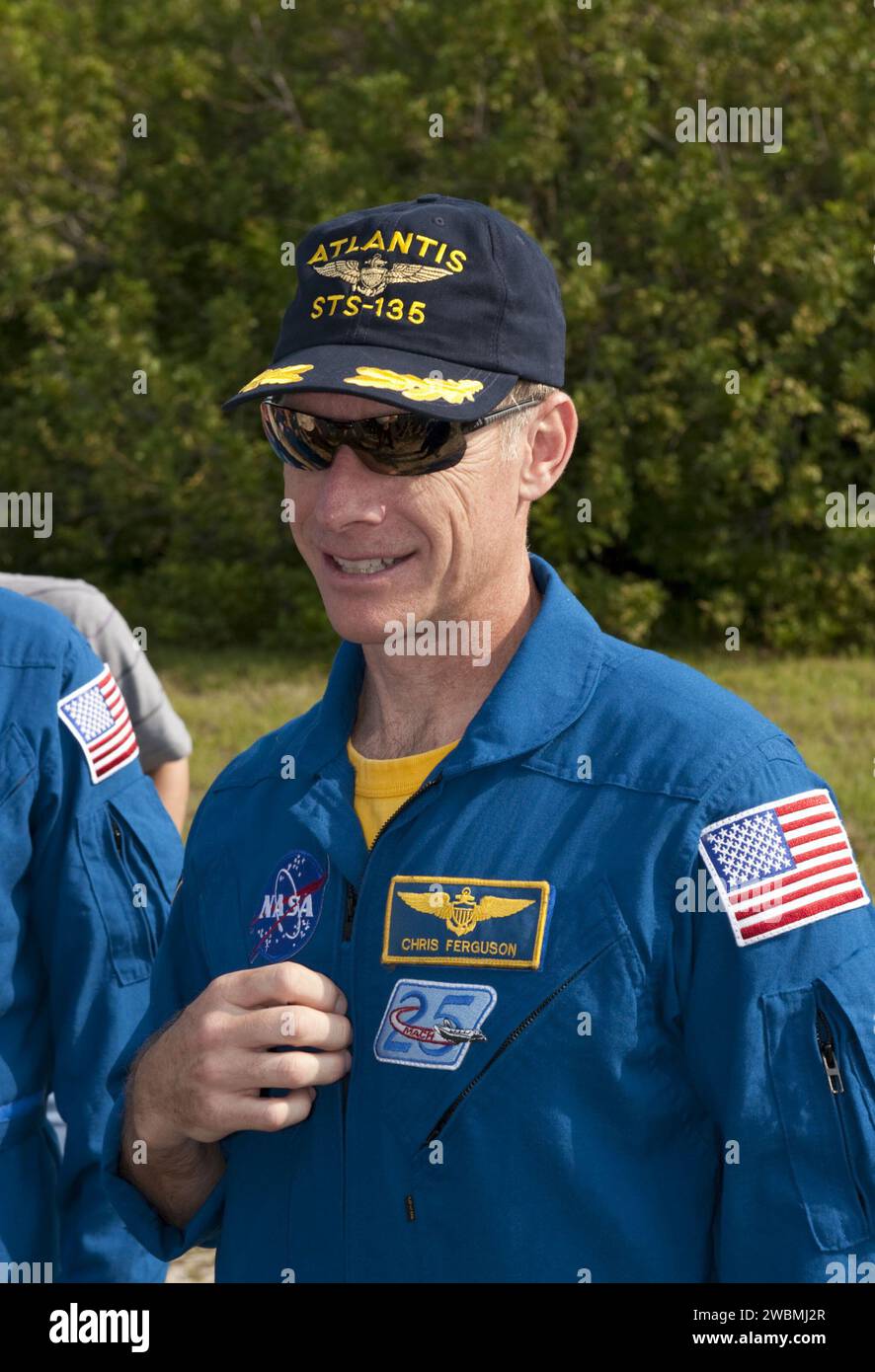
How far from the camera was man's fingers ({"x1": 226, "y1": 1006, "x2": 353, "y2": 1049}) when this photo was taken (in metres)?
1.76

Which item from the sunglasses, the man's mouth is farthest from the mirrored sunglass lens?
the man's mouth

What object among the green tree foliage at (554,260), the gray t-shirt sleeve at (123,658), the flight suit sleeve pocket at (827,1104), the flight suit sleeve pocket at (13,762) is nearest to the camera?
the flight suit sleeve pocket at (827,1104)

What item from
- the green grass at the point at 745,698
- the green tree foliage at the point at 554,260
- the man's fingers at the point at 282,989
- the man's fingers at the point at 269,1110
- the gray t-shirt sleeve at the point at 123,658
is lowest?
the man's fingers at the point at 269,1110

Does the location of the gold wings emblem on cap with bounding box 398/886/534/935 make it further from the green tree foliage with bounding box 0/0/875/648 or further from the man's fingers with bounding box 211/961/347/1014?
the green tree foliage with bounding box 0/0/875/648

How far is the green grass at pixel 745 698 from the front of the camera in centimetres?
1073

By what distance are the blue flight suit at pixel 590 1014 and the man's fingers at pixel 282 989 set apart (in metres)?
0.04

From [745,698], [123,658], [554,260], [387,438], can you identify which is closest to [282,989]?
[387,438]

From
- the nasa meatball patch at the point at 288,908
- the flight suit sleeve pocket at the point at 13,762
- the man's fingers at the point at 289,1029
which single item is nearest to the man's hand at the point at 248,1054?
the man's fingers at the point at 289,1029

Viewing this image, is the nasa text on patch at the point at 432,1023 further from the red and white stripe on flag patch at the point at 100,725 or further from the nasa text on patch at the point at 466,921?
the red and white stripe on flag patch at the point at 100,725

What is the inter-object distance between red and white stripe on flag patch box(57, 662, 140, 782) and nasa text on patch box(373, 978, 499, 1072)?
91 cm

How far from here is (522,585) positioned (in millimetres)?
1970

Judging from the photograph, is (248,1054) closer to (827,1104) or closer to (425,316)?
(827,1104)

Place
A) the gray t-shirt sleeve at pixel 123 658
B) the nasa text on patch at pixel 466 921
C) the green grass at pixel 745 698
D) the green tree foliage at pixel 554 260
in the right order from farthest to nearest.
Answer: the green tree foliage at pixel 554 260
the green grass at pixel 745 698
the gray t-shirt sleeve at pixel 123 658
the nasa text on patch at pixel 466 921
